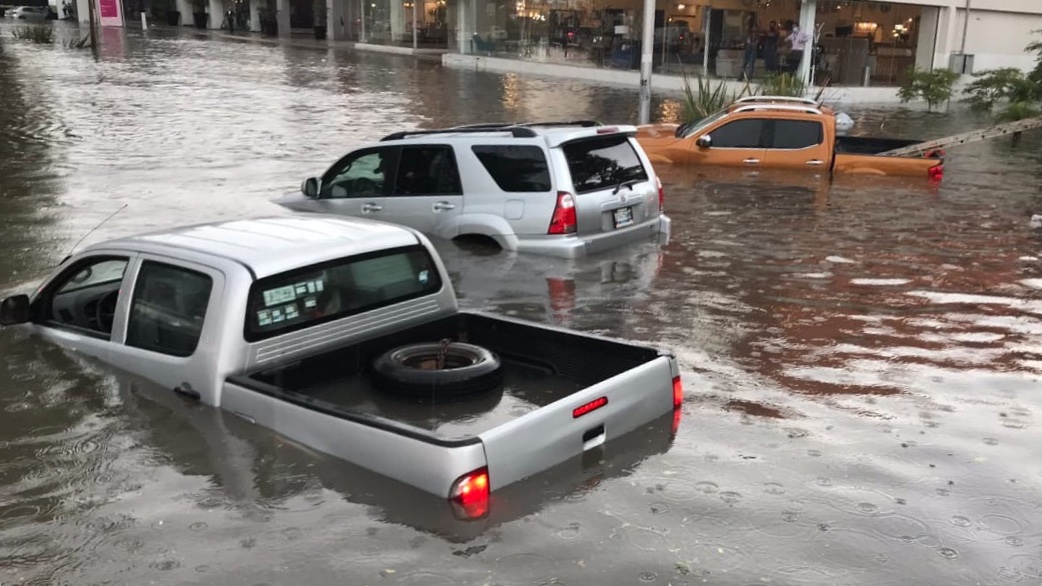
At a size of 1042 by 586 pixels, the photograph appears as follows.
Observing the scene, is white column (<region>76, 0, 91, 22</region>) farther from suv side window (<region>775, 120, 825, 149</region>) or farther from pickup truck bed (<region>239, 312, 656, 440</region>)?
pickup truck bed (<region>239, 312, 656, 440</region>)

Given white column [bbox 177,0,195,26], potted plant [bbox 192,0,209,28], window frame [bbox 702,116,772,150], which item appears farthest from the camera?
white column [bbox 177,0,195,26]

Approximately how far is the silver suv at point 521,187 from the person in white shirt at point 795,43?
23.5m

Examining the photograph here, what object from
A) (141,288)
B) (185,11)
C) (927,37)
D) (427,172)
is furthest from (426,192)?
(185,11)

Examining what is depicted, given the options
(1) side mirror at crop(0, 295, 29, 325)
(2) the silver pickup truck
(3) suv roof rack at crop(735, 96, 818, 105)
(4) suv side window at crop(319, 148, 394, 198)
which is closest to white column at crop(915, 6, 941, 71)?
(3) suv roof rack at crop(735, 96, 818, 105)

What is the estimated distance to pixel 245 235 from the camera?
661 cm

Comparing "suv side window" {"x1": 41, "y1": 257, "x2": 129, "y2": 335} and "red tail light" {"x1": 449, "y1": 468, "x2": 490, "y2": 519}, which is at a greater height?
"suv side window" {"x1": 41, "y1": 257, "x2": 129, "y2": 335}

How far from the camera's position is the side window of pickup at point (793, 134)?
705 inches

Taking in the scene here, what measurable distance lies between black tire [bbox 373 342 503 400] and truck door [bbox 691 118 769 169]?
41.4 ft

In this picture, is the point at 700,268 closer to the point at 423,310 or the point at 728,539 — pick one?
the point at 423,310

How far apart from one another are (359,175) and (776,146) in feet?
29.1

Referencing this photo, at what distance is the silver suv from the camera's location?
34.9 ft

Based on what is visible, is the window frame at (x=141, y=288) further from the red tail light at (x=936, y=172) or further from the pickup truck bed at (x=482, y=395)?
the red tail light at (x=936, y=172)

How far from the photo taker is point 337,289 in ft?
21.0

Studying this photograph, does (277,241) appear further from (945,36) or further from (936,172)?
(945,36)
